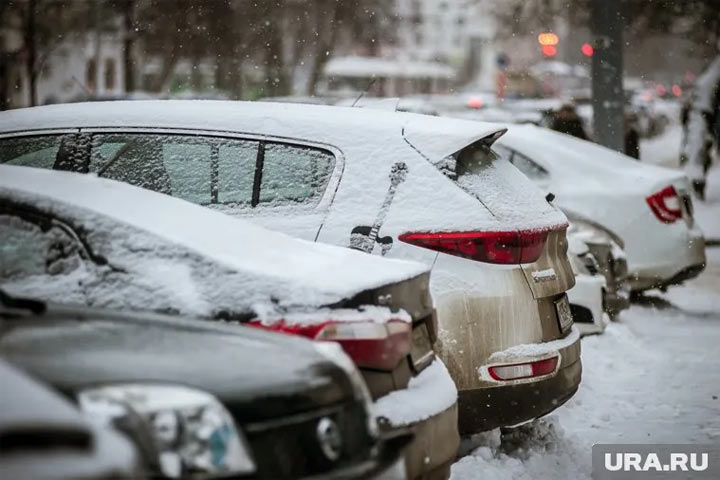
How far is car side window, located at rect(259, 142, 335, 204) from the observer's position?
5809mm

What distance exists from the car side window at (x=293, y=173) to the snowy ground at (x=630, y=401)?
1.48 meters

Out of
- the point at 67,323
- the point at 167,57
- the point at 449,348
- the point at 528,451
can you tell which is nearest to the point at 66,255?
the point at 67,323

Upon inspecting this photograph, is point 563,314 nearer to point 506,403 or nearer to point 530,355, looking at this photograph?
point 530,355

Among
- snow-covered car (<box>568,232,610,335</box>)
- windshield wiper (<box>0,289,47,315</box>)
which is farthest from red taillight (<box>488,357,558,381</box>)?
snow-covered car (<box>568,232,610,335</box>)

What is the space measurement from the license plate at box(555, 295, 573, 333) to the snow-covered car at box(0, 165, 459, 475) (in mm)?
1585

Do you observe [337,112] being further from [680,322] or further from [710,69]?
[710,69]

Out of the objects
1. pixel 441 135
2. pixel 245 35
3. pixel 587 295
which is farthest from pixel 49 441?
pixel 245 35

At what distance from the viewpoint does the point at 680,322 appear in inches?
425

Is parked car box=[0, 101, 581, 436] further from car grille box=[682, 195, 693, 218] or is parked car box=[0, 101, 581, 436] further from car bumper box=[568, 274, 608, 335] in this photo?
car grille box=[682, 195, 693, 218]

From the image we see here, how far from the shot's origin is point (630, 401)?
7.80 metres

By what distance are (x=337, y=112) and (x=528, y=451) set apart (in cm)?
197

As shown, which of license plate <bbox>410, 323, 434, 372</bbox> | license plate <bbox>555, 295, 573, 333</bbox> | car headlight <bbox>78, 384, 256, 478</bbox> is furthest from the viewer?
license plate <bbox>555, 295, 573, 333</bbox>

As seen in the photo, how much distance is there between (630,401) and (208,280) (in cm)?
434

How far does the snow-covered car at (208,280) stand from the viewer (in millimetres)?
4117
